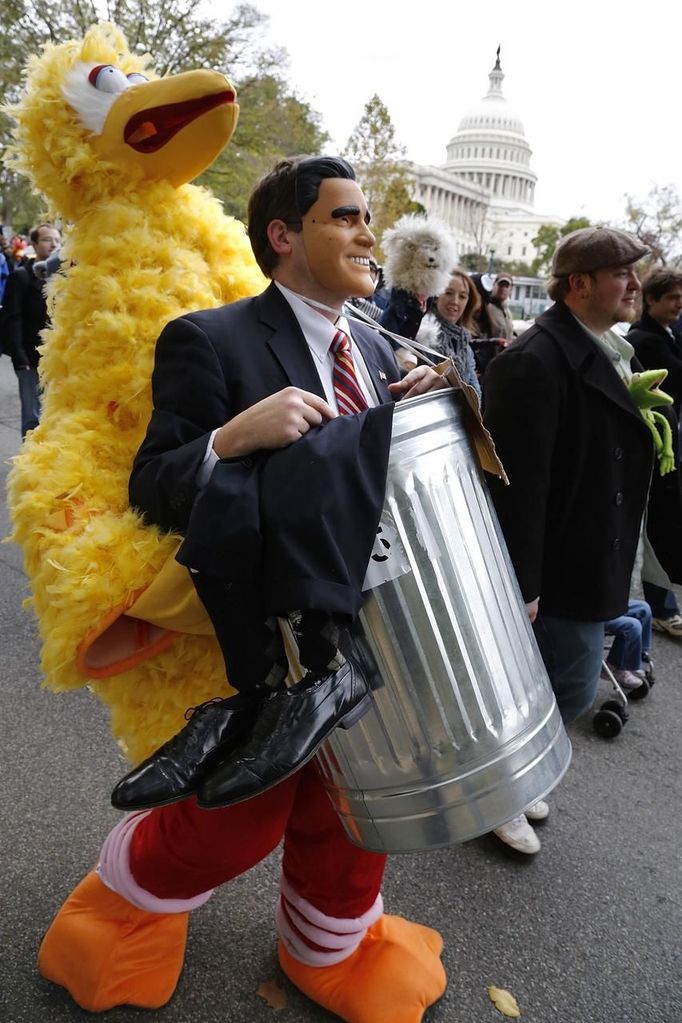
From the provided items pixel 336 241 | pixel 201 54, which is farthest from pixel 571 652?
pixel 201 54

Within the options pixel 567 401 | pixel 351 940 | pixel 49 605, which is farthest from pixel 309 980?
pixel 567 401

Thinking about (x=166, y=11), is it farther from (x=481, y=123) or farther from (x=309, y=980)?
(x=481, y=123)

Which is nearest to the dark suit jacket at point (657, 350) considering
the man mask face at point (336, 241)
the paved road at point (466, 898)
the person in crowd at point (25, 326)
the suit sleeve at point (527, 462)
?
the paved road at point (466, 898)

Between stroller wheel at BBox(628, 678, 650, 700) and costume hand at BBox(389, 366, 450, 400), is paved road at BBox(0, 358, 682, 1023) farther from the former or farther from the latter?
costume hand at BBox(389, 366, 450, 400)

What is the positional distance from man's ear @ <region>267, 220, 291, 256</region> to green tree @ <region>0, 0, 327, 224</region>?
16109 millimetres

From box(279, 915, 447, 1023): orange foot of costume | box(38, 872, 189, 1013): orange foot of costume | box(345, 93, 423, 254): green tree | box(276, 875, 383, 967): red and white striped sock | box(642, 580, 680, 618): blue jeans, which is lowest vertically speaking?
box(642, 580, 680, 618): blue jeans

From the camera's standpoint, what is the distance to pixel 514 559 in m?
2.38

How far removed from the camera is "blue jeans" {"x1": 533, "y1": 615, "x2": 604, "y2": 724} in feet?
8.36

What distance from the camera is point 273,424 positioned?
1377mm

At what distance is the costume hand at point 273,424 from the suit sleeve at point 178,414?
90mm

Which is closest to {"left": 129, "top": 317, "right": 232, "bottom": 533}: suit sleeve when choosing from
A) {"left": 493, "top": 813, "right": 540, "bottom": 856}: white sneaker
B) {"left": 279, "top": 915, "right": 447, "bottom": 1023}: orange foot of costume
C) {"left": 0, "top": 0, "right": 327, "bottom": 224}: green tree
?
{"left": 279, "top": 915, "right": 447, "bottom": 1023}: orange foot of costume

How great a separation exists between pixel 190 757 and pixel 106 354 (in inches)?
36.0

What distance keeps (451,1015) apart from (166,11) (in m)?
21.5

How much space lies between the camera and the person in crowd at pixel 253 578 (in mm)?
1476
